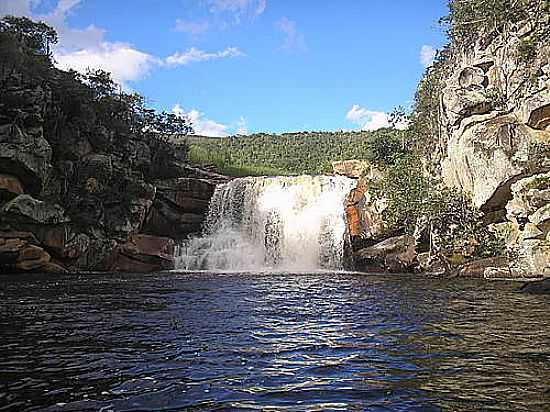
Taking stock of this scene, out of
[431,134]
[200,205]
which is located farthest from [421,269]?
[200,205]

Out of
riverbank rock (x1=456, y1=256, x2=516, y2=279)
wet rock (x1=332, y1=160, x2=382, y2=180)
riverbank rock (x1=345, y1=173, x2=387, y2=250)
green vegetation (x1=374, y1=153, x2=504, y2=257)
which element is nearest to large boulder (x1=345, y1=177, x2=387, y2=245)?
riverbank rock (x1=345, y1=173, x2=387, y2=250)

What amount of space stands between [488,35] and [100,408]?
39323 millimetres

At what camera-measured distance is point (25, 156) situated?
30.6m

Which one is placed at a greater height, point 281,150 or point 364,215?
point 281,150

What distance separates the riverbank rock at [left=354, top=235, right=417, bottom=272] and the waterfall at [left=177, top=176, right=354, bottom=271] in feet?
9.13

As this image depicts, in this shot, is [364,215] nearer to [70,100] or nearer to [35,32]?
[70,100]

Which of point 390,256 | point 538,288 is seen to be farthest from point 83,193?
point 538,288

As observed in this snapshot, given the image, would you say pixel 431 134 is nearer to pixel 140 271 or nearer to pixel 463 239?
pixel 463 239

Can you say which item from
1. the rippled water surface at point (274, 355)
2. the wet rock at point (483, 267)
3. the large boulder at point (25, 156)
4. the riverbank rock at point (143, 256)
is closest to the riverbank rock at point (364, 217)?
the wet rock at point (483, 267)

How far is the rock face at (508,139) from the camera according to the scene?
89.8 feet

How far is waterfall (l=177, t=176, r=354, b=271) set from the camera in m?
39.8

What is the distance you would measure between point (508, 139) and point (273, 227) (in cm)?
1790

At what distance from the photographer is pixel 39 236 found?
31453 mm

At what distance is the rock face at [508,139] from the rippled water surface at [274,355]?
39.5 ft
